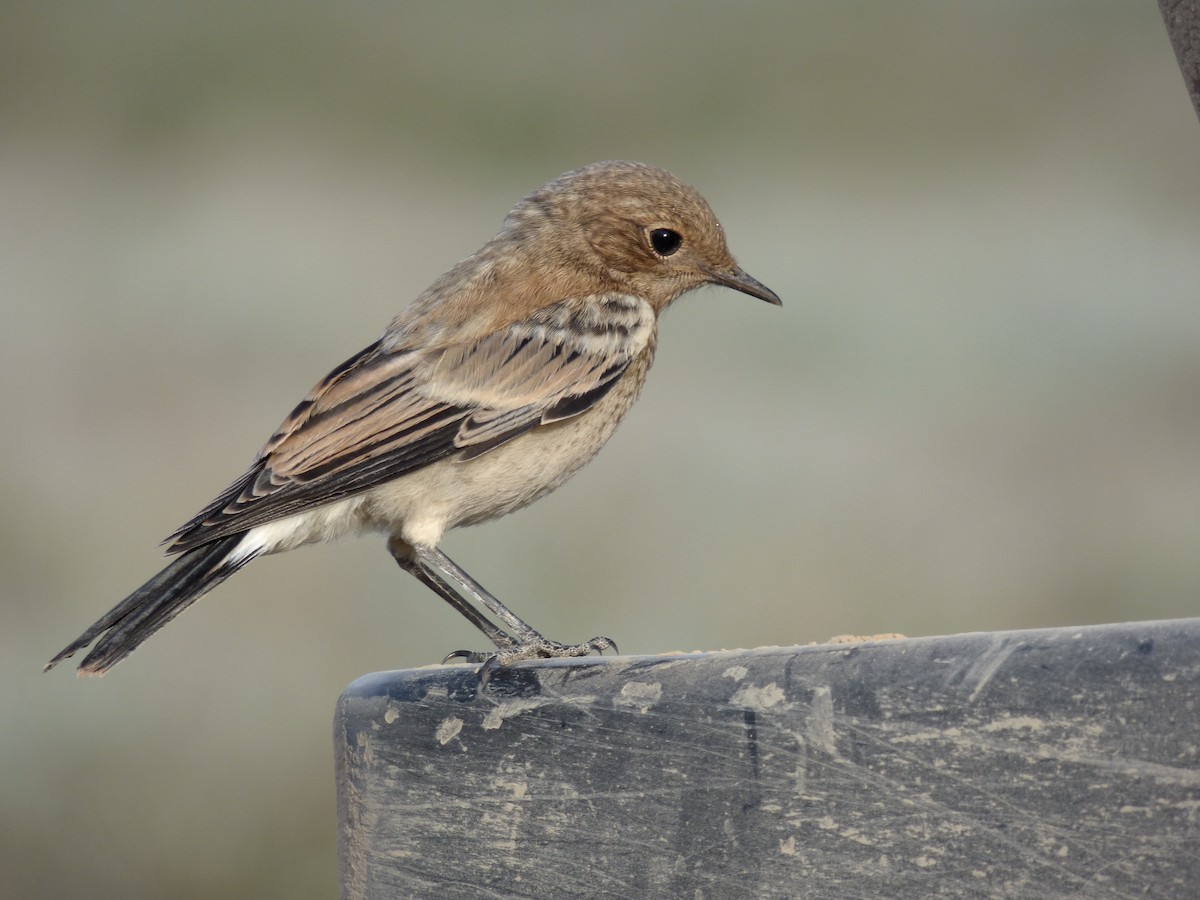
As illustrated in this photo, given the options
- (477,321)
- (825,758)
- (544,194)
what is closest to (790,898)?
(825,758)

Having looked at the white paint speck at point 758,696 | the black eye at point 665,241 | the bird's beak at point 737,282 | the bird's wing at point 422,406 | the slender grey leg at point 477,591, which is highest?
the black eye at point 665,241

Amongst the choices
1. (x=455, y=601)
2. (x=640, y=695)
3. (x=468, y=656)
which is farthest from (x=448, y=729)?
(x=455, y=601)

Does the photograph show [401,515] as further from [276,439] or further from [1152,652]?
[1152,652]

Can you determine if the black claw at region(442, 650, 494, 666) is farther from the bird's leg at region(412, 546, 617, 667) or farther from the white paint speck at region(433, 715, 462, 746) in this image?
the white paint speck at region(433, 715, 462, 746)

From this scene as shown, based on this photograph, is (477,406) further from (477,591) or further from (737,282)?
(737,282)

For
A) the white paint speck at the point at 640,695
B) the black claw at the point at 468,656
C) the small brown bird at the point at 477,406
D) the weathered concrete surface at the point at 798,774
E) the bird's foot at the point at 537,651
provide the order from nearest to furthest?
the weathered concrete surface at the point at 798,774, the white paint speck at the point at 640,695, the bird's foot at the point at 537,651, the black claw at the point at 468,656, the small brown bird at the point at 477,406

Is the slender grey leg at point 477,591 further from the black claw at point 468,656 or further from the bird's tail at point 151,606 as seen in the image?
the bird's tail at point 151,606

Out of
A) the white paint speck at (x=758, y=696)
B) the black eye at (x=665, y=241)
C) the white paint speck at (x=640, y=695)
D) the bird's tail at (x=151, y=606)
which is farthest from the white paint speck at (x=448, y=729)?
the black eye at (x=665, y=241)
